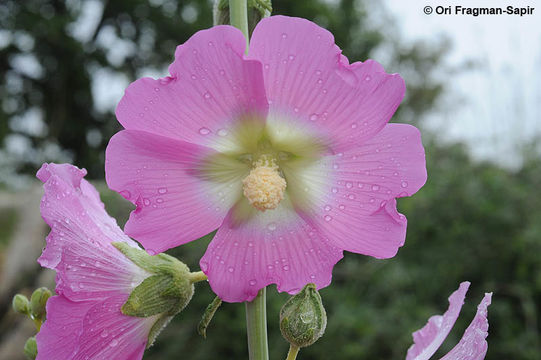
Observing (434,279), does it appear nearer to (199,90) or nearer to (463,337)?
(463,337)

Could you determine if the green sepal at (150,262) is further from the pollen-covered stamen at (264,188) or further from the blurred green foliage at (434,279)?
the blurred green foliage at (434,279)

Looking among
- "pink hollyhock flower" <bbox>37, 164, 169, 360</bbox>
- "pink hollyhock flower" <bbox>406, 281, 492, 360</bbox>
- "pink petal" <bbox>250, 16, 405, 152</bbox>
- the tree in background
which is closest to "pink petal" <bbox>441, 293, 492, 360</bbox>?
"pink hollyhock flower" <bbox>406, 281, 492, 360</bbox>

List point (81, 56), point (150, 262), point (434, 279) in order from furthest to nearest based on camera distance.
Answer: point (81, 56), point (434, 279), point (150, 262)

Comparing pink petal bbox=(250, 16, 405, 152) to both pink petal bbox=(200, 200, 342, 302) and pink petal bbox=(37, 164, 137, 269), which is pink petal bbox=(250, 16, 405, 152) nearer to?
pink petal bbox=(200, 200, 342, 302)

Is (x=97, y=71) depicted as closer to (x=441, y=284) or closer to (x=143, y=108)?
(x=441, y=284)

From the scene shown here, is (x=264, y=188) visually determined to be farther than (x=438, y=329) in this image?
No

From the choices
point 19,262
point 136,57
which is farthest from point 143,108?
point 136,57

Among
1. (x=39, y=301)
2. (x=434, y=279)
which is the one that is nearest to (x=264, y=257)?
(x=39, y=301)

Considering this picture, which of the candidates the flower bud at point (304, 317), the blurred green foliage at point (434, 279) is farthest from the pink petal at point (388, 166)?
the blurred green foliage at point (434, 279)
